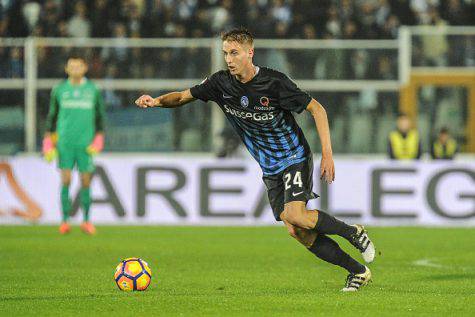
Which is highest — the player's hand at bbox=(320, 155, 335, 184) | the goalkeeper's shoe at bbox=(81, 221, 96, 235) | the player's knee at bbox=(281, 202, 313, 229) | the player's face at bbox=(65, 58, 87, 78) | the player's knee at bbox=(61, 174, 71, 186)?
the player's face at bbox=(65, 58, 87, 78)

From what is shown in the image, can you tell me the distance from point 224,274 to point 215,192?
697cm

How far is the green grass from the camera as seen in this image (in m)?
7.77

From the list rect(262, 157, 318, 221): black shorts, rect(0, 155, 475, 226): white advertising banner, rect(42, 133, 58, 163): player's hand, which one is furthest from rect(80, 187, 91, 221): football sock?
rect(262, 157, 318, 221): black shorts

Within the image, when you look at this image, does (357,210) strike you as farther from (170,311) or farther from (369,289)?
(170,311)

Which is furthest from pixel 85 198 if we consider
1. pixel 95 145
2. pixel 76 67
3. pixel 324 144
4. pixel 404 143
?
pixel 324 144

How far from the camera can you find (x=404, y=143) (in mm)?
17672

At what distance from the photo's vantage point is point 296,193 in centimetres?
858

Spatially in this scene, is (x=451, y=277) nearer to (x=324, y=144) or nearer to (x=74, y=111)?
(x=324, y=144)

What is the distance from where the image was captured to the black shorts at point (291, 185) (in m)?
8.59

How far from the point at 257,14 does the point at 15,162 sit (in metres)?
5.42

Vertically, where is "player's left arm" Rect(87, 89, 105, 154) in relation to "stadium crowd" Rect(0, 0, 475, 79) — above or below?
below

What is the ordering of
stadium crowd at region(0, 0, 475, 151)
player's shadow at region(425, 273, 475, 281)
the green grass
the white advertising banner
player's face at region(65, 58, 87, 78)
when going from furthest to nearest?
stadium crowd at region(0, 0, 475, 151), the white advertising banner, player's face at region(65, 58, 87, 78), player's shadow at region(425, 273, 475, 281), the green grass

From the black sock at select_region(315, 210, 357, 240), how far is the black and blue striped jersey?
1.67 feet

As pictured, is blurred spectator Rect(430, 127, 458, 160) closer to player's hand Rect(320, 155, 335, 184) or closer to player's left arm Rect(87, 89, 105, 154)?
player's left arm Rect(87, 89, 105, 154)
